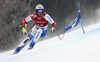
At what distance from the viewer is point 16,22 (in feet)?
48.1

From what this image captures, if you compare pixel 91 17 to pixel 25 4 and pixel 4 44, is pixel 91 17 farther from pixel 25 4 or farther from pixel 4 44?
pixel 4 44

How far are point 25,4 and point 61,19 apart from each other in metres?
3.45

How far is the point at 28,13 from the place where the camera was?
14609mm

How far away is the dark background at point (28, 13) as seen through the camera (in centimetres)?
1419

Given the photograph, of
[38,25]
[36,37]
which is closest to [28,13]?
[38,25]

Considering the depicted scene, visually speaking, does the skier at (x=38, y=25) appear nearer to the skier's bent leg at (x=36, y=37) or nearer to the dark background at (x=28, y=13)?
the skier's bent leg at (x=36, y=37)

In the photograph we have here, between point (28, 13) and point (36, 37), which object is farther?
point (28, 13)

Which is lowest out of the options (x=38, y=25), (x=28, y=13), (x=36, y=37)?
(x=28, y=13)

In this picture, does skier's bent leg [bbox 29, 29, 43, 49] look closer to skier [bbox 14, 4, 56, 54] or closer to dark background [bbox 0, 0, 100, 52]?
skier [bbox 14, 4, 56, 54]

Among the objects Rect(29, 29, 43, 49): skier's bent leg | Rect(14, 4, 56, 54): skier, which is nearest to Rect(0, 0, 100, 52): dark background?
Rect(14, 4, 56, 54): skier

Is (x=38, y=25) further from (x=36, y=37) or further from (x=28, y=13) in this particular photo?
(x=28, y=13)

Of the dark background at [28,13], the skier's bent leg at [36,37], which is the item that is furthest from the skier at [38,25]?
the dark background at [28,13]

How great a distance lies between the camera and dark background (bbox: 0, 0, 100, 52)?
46.5 feet

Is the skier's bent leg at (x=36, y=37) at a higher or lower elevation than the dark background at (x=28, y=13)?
higher
